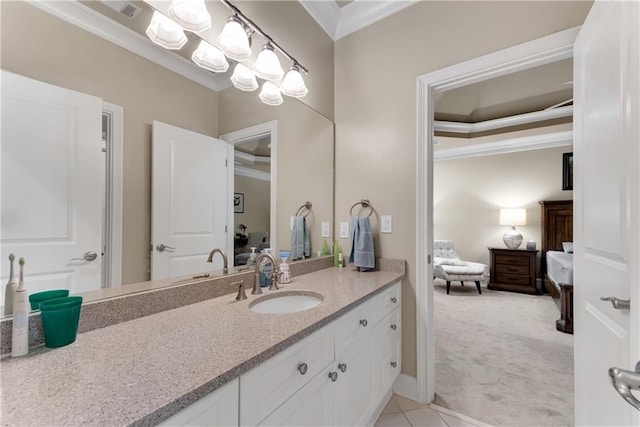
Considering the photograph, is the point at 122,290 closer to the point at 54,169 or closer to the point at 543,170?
the point at 54,169

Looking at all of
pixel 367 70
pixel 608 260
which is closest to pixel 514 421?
pixel 608 260

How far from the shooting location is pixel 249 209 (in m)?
1.66

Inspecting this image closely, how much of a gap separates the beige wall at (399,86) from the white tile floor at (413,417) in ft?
0.64

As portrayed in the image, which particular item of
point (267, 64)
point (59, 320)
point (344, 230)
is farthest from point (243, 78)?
point (59, 320)

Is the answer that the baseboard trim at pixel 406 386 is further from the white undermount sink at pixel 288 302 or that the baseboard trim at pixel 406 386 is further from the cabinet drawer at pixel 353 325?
the white undermount sink at pixel 288 302

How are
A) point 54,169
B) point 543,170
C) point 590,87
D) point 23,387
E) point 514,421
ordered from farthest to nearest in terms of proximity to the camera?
point 543,170 < point 514,421 < point 590,87 < point 54,169 < point 23,387

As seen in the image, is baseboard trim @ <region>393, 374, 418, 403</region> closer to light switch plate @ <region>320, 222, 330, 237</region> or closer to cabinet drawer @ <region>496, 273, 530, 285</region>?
light switch plate @ <region>320, 222, 330, 237</region>

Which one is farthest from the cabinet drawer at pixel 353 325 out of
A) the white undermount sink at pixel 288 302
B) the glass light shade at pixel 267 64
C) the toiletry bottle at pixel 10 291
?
the glass light shade at pixel 267 64

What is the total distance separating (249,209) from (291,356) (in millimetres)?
954

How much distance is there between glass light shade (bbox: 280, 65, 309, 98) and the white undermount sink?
128 centimetres

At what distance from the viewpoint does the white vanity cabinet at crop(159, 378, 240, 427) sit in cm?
61

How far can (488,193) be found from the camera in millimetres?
5336

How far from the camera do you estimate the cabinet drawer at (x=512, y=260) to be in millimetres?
4625

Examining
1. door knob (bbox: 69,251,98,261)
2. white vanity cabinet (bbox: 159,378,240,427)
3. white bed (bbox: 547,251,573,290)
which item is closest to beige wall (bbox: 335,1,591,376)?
white vanity cabinet (bbox: 159,378,240,427)
